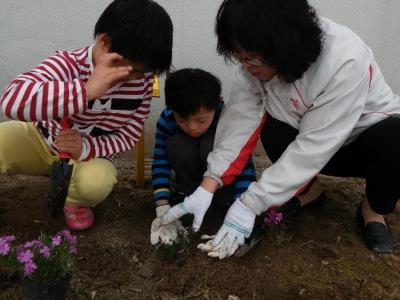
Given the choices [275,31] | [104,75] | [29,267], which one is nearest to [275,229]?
[275,31]

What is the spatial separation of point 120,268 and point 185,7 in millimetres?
1607

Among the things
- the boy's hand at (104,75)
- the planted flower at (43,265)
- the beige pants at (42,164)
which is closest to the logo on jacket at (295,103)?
the boy's hand at (104,75)

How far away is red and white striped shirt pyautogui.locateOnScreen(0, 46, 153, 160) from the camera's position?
5.93 feet

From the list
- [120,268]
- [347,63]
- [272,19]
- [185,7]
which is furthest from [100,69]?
[185,7]

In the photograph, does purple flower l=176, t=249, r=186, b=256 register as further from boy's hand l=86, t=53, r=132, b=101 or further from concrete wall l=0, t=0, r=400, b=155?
concrete wall l=0, t=0, r=400, b=155

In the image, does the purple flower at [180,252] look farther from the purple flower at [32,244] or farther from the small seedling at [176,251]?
the purple flower at [32,244]

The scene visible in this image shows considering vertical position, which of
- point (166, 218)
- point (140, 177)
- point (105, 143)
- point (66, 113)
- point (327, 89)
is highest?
point (327, 89)

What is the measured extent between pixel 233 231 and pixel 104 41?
906 millimetres

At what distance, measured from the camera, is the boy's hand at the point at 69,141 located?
6.72 feet

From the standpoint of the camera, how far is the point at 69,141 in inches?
80.8

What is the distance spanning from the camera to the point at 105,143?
2.21 meters

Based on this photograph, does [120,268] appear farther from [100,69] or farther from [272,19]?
[272,19]

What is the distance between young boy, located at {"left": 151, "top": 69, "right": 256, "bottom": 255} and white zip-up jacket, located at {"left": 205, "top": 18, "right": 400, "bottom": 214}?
0.32 ft

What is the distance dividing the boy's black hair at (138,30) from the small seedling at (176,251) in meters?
0.71
